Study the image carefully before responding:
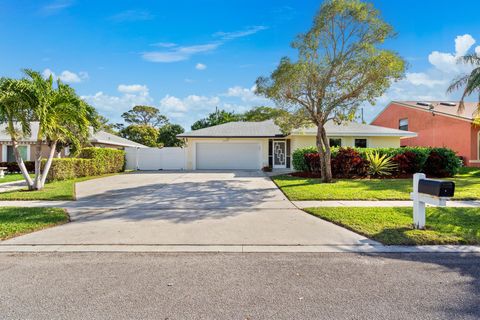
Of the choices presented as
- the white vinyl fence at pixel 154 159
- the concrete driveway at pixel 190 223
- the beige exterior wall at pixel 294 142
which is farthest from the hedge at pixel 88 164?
the concrete driveway at pixel 190 223

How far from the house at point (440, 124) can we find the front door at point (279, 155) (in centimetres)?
1159

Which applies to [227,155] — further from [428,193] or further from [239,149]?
[428,193]

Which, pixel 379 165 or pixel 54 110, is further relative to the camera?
pixel 379 165

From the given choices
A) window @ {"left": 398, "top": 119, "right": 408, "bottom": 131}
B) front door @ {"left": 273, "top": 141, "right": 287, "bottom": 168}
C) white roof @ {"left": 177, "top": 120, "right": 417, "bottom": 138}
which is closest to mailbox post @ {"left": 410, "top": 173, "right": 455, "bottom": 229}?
white roof @ {"left": 177, "top": 120, "right": 417, "bottom": 138}

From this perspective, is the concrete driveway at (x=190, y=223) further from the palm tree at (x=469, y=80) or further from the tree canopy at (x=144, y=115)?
the tree canopy at (x=144, y=115)

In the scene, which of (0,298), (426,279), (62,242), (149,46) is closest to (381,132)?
(149,46)

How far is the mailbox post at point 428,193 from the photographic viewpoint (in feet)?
16.9

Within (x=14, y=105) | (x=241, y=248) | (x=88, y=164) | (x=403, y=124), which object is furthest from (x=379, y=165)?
(x=403, y=124)

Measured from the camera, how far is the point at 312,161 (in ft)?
52.0

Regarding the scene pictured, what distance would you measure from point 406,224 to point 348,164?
358 inches

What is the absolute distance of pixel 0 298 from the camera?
10.8 feet

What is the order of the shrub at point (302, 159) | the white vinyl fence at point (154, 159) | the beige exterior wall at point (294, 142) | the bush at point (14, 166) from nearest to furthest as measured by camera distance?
the shrub at point (302, 159)
the bush at point (14, 166)
the beige exterior wall at point (294, 142)
the white vinyl fence at point (154, 159)

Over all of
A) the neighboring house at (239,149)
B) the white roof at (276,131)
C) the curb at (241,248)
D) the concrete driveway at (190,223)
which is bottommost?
the curb at (241,248)

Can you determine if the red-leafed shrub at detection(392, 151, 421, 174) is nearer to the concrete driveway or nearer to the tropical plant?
the tropical plant
